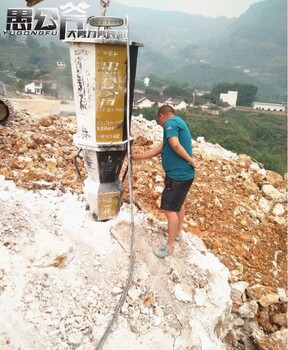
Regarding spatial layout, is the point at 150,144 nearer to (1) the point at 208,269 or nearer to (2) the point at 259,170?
(2) the point at 259,170

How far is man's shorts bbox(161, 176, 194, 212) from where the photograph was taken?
3020 mm

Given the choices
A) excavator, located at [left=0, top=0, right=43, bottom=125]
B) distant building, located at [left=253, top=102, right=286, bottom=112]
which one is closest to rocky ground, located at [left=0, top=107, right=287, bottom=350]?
excavator, located at [left=0, top=0, right=43, bottom=125]

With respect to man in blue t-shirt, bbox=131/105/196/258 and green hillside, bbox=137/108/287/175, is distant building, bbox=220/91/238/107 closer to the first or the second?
green hillside, bbox=137/108/287/175

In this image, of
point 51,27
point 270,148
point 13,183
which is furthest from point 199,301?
point 270,148

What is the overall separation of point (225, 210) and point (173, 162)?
1.78 meters

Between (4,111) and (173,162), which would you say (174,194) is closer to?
(173,162)

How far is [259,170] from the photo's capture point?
573 cm

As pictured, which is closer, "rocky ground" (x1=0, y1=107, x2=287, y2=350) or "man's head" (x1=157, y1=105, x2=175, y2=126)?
"man's head" (x1=157, y1=105, x2=175, y2=126)

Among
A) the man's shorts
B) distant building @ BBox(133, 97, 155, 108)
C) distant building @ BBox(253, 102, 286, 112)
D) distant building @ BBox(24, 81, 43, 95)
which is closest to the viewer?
the man's shorts

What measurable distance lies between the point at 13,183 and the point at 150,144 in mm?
2696

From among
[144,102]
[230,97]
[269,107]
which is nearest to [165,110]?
[144,102]

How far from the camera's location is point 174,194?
3.04 metres

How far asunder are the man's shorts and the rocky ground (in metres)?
0.47

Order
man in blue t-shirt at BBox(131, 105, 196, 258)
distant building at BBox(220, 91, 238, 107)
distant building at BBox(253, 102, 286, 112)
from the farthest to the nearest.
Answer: distant building at BBox(253, 102, 286, 112)
distant building at BBox(220, 91, 238, 107)
man in blue t-shirt at BBox(131, 105, 196, 258)
